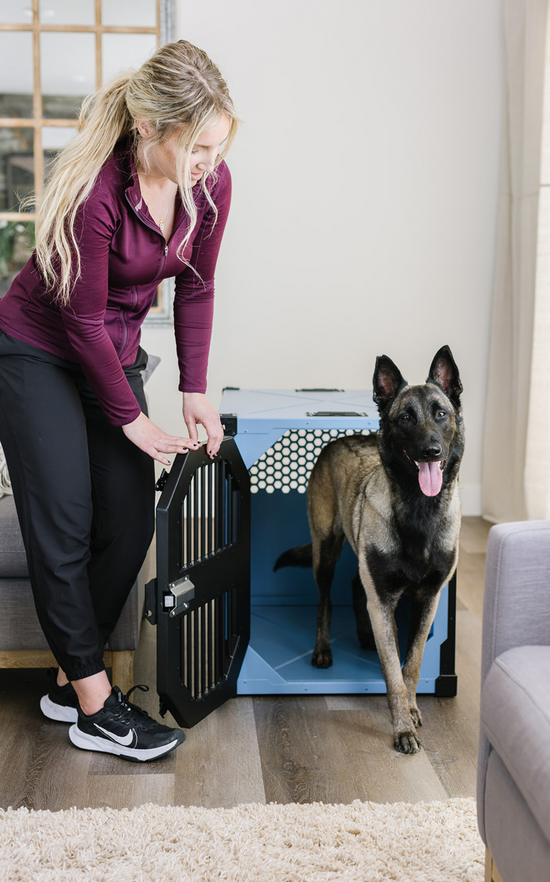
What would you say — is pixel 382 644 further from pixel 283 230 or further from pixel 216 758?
pixel 283 230

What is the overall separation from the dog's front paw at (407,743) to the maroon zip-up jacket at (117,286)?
35.5 inches

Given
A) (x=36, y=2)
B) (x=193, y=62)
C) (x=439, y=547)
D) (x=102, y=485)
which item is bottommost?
(x=439, y=547)

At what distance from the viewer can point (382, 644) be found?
1.71 metres

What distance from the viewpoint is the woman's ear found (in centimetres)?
128

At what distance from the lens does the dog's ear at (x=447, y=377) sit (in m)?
1.61

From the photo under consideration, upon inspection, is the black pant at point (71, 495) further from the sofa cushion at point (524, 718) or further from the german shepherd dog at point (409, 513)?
the sofa cushion at point (524, 718)

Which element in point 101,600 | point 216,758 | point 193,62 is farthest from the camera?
point 101,600

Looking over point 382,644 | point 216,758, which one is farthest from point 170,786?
point 382,644

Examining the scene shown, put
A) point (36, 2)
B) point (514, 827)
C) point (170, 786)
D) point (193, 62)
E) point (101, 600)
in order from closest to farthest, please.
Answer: point (514, 827) → point (193, 62) → point (170, 786) → point (101, 600) → point (36, 2)

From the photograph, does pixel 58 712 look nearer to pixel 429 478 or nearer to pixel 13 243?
pixel 429 478

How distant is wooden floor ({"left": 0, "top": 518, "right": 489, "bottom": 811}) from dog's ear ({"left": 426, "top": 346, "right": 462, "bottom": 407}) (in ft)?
2.56

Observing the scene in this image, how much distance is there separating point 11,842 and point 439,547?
1019 millimetres

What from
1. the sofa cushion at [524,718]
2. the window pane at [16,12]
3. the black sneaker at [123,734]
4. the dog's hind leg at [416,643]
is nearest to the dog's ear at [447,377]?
the dog's hind leg at [416,643]

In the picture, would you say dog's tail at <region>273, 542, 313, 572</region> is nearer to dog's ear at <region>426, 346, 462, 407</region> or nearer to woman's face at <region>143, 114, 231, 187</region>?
dog's ear at <region>426, 346, 462, 407</region>
